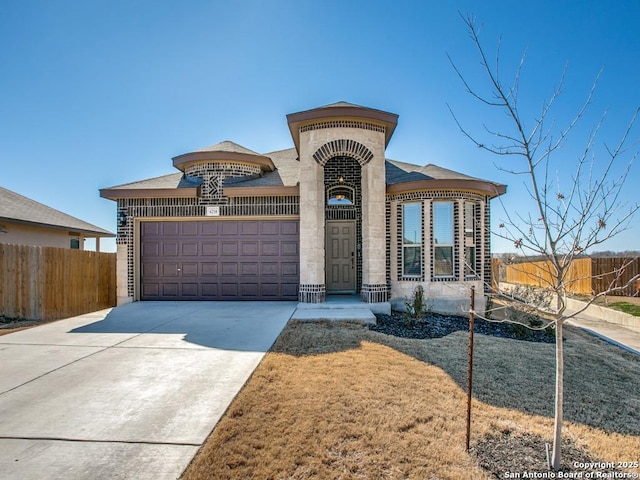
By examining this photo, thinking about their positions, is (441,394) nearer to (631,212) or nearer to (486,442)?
(486,442)

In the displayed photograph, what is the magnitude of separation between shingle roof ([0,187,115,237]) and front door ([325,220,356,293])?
11.1 meters

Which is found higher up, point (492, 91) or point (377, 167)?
point (377, 167)

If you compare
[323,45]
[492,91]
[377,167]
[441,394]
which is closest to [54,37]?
[323,45]

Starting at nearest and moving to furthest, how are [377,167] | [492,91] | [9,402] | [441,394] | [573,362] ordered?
[492,91] < [9,402] < [441,394] < [573,362] < [377,167]

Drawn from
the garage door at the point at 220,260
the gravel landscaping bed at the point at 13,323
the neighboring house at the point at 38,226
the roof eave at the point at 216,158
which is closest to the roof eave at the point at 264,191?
the garage door at the point at 220,260

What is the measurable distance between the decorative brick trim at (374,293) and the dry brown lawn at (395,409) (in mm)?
2919

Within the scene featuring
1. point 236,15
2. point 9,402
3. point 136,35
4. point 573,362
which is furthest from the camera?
point 136,35

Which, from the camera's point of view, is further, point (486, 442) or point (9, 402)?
point (9, 402)

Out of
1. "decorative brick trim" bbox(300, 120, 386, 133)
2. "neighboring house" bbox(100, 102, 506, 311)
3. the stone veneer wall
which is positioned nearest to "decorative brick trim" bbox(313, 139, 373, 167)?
"neighboring house" bbox(100, 102, 506, 311)

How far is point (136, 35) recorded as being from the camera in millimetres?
8156

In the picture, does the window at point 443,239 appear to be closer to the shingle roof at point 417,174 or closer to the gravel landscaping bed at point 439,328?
the shingle roof at point 417,174

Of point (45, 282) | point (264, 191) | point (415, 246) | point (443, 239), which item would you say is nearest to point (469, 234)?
point (443, 239)

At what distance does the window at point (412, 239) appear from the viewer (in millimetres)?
9547

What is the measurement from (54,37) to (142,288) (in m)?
6.61
